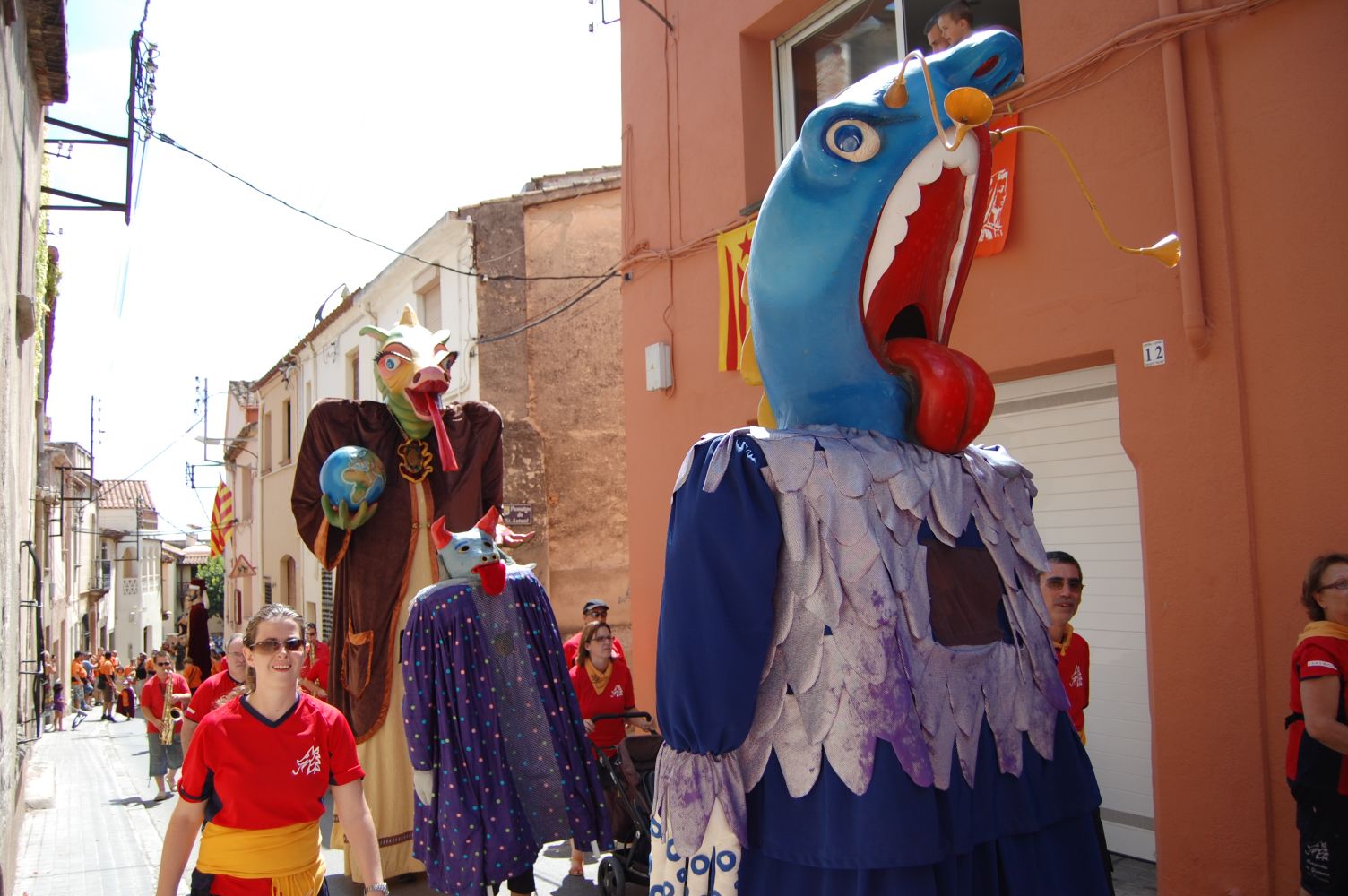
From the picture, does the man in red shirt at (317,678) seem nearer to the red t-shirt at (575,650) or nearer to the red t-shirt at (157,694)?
the red t-shirt at (575,650)

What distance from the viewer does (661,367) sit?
8094 mm

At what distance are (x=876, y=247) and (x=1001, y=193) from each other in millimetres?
3370

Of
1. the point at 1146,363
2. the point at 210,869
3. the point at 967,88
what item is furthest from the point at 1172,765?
the point at 210,869

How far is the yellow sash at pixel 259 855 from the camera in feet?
9.74

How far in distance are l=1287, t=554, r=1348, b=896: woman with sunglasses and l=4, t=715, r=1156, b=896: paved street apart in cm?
164

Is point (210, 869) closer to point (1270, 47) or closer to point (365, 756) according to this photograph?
point (365, 756)

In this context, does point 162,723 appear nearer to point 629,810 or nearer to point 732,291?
point 629,810

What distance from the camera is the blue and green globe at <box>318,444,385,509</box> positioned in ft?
16.5

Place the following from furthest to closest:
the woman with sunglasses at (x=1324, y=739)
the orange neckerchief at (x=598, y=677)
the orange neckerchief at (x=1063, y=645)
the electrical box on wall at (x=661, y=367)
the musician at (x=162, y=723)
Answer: the musician at (x=162, y=723) < the electrical box on wall at (x=661, y=367) < the orange neckerchief at (x=598, y=677) < the orange neckerchief at (x=1063, y=645) < the woman with sunglasses at (x=1324, y=739)

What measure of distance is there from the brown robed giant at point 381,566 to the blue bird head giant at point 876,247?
322cm

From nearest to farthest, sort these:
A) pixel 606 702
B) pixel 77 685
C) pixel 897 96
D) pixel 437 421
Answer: pixel 897 96
pixel 437 421
pixel 606 702
pixel 77 685

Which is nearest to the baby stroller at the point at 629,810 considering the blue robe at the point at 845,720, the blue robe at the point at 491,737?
the blue robe at the point at 491,737

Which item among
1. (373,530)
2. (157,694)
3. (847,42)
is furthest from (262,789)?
(157,694)

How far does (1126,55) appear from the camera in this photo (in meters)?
4.89
